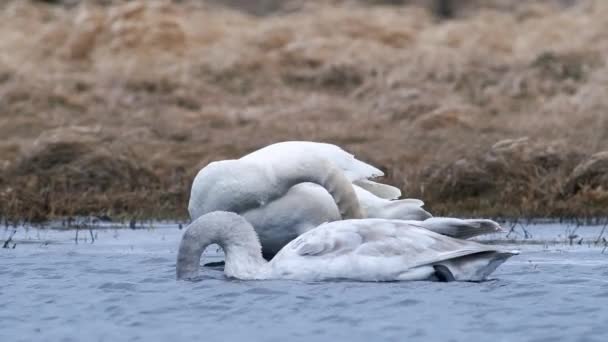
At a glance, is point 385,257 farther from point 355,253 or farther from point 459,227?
point 459,227

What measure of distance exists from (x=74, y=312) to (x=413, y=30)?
16.8 meters

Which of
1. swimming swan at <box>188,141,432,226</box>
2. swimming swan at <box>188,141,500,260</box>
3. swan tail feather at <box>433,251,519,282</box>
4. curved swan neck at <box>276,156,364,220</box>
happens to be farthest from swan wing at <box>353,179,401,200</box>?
swan tail feather at <box>433,251,519,282</box>

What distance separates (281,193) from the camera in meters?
9.01

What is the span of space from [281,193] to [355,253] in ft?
3.80

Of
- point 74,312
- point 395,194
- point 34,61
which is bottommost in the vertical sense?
point 74,312

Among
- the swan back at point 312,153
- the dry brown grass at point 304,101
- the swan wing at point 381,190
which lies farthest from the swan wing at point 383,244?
the dry brown grass at point 304,101

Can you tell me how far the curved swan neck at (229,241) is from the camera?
8188 millimetres

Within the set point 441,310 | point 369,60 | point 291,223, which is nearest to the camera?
point 441,310

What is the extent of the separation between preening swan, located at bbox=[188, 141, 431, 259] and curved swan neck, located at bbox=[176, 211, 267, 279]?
59cm

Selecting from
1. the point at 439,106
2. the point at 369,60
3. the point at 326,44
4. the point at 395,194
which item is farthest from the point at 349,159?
the point at 326,44

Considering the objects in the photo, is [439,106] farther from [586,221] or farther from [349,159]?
[349,159]

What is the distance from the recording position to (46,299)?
7902 millimetres

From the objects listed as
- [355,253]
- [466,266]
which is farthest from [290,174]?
[466,266]

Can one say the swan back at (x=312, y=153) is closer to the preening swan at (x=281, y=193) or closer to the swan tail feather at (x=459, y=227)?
the preening swan at (x=281, y=193)
